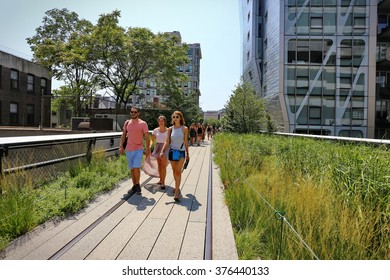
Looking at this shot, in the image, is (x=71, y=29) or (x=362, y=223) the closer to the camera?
(x=362, y=223)

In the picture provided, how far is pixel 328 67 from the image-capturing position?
30797mm

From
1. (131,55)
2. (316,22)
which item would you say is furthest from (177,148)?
(316,22)

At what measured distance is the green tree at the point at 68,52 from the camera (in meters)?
29.9

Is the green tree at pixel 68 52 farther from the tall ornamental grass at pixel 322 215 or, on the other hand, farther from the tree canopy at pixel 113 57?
the tall ornamental grass at pixel 322 215

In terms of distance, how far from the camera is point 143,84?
38344mm

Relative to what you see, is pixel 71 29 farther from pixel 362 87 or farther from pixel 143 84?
pixel 362 87

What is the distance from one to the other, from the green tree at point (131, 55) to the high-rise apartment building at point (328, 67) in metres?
9.02

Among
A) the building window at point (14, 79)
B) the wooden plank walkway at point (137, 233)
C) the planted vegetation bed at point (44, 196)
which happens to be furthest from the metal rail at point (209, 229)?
the building window at point (14, 79)

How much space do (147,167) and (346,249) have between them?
538 cm

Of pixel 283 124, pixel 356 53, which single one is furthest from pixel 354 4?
pixel 283 124

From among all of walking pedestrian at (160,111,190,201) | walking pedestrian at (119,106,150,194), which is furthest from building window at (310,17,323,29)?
walking pedestrian at (119,106,150,194)

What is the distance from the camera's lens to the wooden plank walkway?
3297 millimetres

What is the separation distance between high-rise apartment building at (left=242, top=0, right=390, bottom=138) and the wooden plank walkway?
26.6 meters

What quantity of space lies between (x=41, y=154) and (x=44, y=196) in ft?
5.50
